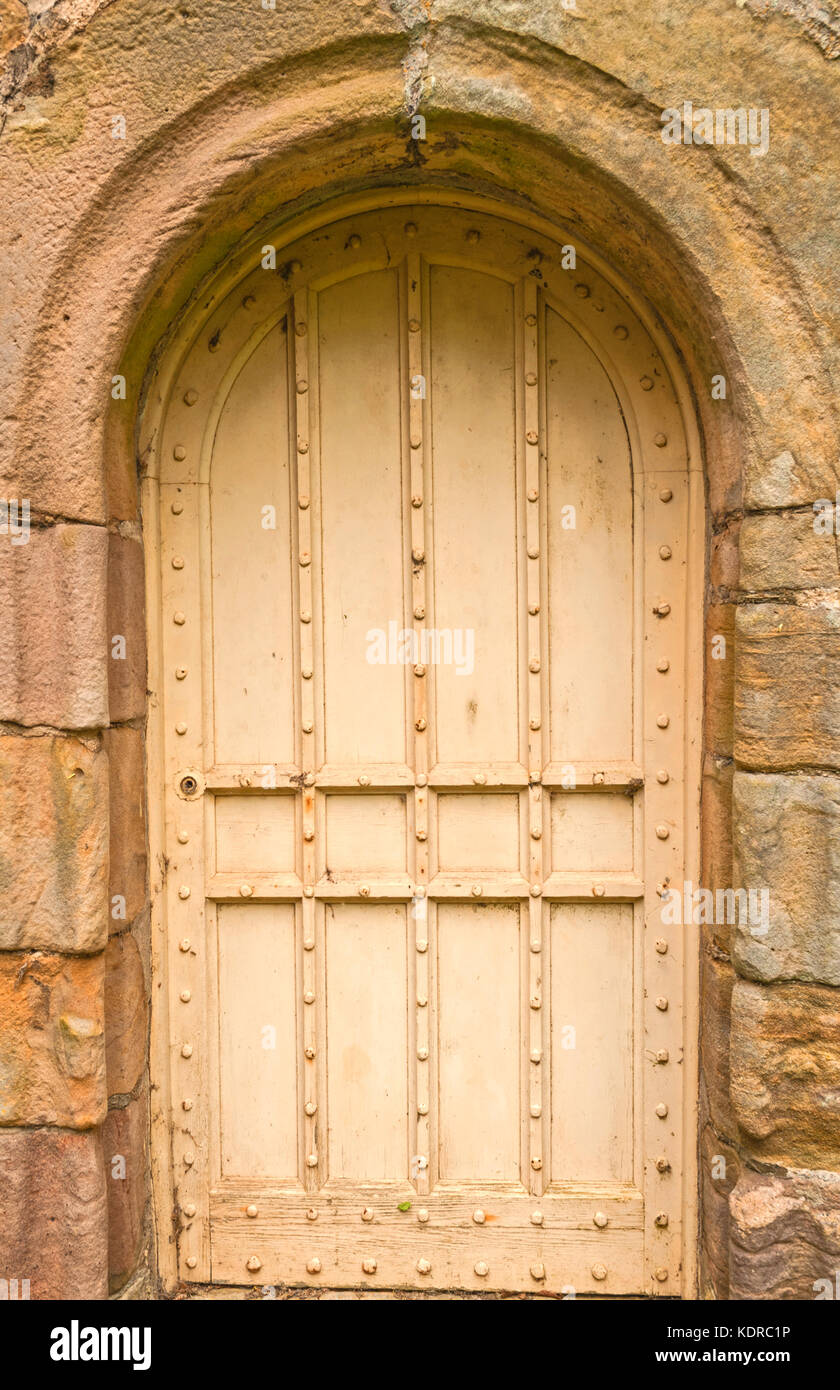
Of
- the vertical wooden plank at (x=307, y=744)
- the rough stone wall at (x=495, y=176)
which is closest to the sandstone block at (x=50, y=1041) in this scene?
the rough stone wall at (x=495, y=176)

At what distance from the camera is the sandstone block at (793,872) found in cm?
168

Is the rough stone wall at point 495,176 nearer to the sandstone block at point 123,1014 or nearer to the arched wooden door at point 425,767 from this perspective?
the sandstone block at point 123,1014

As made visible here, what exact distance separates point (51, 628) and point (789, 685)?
145 centimetres

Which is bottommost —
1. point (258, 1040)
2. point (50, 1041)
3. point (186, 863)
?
point (258, 1040)

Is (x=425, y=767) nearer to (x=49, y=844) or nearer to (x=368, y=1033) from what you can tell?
(x=368, y=1033)

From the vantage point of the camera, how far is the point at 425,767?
203cm

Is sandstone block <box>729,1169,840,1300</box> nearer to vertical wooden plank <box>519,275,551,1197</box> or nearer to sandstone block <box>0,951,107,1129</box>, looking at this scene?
vertical wooden plank <box>519,275,551,1197</box>

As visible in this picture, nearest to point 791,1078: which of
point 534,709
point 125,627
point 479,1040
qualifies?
point 479,1040

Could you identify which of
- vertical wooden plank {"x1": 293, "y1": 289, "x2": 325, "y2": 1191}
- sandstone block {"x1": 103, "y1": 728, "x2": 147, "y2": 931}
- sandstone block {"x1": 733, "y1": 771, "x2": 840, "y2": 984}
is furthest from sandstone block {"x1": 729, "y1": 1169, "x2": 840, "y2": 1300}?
sandstone block {"x1": 103, "y1": 728, "x2": 147, "y2": 931}

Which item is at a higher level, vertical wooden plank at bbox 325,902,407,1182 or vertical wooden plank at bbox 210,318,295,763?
vertical wooden plank at bbox 210,318,295,763

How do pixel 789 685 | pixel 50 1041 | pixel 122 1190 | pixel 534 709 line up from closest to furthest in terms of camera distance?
pixel 789 685 → pixel 50 1041 → pixel 122 1190 → pixel 534 709

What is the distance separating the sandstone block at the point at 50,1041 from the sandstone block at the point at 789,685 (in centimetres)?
140

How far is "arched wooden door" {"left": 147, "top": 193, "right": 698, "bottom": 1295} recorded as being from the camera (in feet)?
6.61
